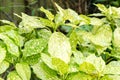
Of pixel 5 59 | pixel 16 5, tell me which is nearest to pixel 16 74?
pixel 5 59

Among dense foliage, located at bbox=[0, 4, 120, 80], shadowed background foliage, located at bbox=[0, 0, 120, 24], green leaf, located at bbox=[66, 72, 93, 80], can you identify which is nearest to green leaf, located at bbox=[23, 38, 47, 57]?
dense foliage, located at bbox=[0, 4, 120, 80]

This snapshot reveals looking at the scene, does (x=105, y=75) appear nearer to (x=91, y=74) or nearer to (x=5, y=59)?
(x=91, y=74)

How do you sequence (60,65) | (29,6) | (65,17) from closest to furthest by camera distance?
(60,65) < (65,17) < (29,6)

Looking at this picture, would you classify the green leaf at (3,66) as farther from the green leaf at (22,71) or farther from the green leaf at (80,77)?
the green leaf at (80,77)

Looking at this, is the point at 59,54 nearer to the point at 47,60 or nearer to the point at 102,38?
the point at 47,60

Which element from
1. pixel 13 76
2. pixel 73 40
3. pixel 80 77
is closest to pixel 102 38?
pixel 73 40

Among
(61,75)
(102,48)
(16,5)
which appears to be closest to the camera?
(61,75)
